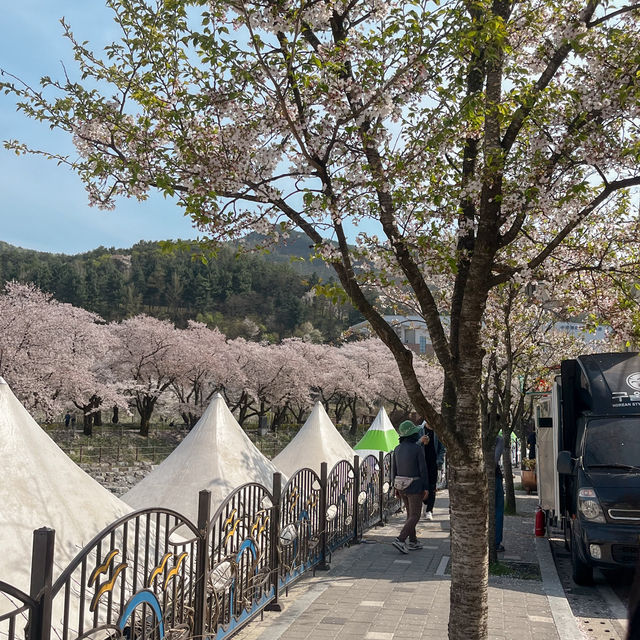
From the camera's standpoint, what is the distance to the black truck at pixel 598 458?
7.91m

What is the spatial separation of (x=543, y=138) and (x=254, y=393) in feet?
163

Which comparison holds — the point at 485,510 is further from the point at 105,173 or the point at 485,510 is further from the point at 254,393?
the point at 254,393

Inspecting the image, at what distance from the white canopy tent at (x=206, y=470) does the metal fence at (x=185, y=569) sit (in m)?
1.22

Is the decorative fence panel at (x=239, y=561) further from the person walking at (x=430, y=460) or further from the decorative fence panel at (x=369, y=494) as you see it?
the person walking at (x=430, y=460)

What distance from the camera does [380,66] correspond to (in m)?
4.61

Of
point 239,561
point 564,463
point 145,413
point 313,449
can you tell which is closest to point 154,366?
point 145,413

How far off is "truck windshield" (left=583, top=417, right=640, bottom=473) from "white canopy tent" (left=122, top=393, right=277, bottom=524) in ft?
14.3

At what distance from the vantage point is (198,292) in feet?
357

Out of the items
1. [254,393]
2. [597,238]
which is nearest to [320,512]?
[597,238]

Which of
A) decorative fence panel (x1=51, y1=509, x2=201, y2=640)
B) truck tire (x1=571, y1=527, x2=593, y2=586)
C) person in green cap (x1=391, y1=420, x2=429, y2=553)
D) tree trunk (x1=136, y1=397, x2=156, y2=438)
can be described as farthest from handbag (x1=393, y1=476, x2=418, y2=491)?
tree trunk (x1=136, y1=397, x2=156, y2=438)

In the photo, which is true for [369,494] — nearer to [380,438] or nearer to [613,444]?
[613,444]

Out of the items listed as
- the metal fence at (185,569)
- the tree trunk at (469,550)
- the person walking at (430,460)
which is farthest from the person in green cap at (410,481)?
the tree trunk at (469,550)

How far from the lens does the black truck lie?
791 cm

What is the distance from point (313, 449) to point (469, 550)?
8.89 m
